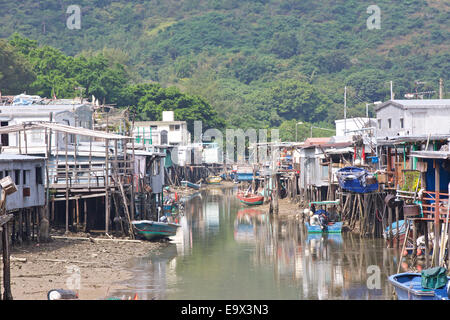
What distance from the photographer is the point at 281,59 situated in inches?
6949

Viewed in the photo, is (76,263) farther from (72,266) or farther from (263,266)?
(263,266)

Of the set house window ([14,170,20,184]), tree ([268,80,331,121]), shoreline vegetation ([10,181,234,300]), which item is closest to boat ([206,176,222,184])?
tree ([268,80,331,121])

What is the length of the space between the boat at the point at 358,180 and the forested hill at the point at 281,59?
7612cm

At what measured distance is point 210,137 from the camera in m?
102

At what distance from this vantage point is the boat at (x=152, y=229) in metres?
35.2

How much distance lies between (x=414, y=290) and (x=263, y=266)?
A: 11.6 m

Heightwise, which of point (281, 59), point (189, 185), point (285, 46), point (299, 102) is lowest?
point (189, 185)

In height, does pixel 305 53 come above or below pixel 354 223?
above

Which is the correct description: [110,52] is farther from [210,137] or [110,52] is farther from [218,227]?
[218,227]

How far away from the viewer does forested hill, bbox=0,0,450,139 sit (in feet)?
438

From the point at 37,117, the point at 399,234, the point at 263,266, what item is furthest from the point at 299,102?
the point at 263,266

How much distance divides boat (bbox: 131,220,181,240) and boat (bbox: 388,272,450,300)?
16252 mm
